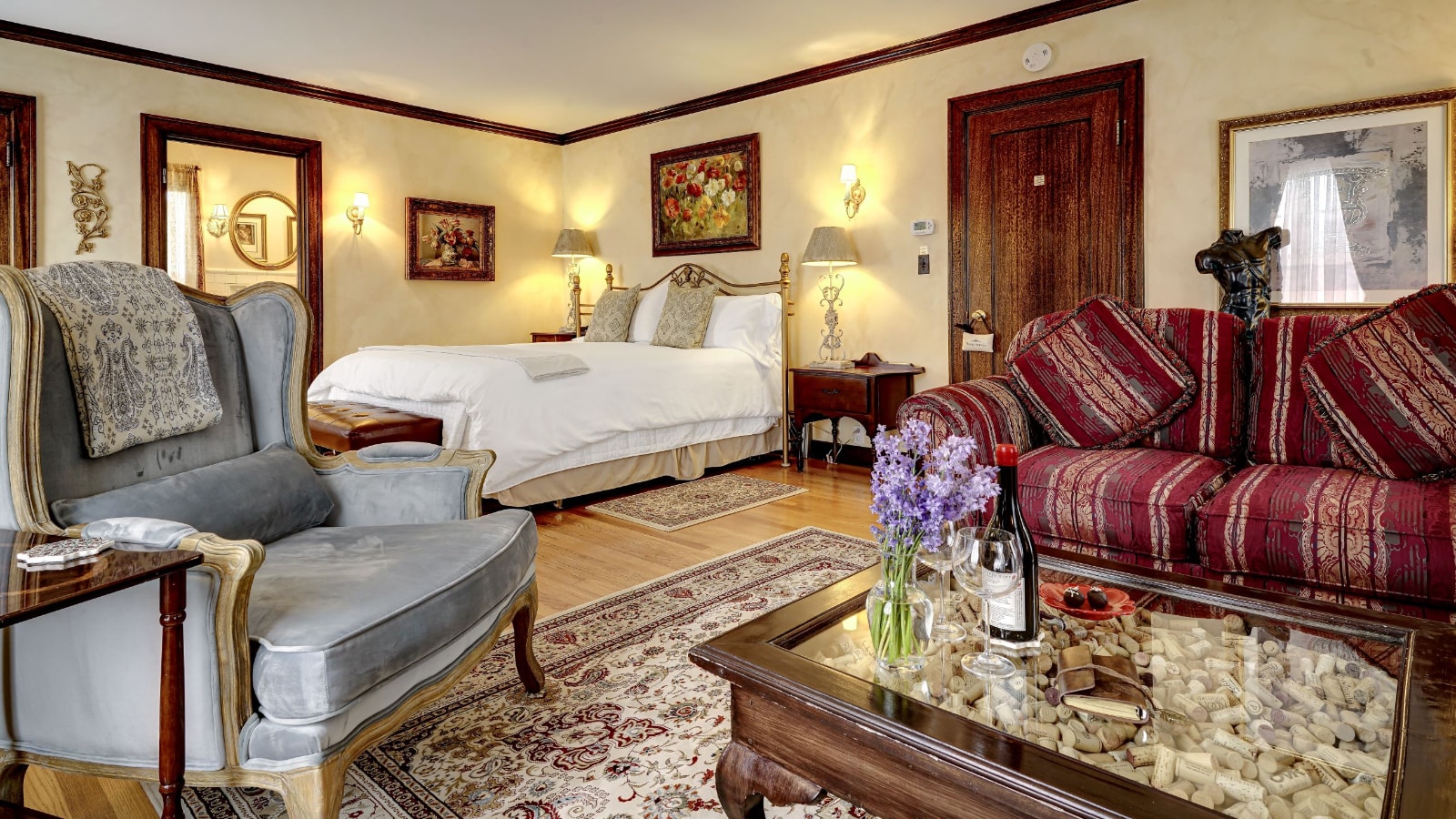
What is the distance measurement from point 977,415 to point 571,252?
4.57m

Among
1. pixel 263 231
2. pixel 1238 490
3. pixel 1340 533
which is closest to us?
pixel 1340 533

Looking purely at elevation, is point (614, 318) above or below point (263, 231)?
below

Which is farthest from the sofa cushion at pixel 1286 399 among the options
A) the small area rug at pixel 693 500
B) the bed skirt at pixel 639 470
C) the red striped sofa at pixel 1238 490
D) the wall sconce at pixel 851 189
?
the bed skirt at pixel 639 470

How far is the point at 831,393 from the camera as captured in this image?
4.75 metres

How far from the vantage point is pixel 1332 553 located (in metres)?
1.99

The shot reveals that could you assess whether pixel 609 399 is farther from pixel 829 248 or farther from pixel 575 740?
pixel 575 740

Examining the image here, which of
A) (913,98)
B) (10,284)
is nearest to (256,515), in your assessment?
(10,284)

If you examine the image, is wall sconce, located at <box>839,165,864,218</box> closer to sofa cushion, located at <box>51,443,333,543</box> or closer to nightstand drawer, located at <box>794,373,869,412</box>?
nightstand drawer, located at <box>794,373,869,412</box>

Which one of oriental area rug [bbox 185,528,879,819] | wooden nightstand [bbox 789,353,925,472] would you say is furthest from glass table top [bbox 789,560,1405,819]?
wooden nightstand [bbox 789,353,925,472]

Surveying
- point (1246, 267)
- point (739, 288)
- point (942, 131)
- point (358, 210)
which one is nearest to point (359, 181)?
point (358, 210)

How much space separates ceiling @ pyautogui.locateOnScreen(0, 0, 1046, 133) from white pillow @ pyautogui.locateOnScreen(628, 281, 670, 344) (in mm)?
1390

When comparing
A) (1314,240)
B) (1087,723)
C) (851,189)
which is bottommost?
(1087,723)

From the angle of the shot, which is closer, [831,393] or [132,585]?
[132,585]

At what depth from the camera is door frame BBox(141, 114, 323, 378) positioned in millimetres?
4918
